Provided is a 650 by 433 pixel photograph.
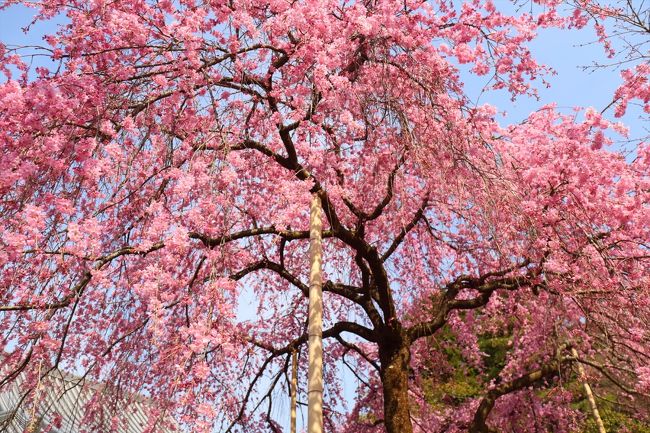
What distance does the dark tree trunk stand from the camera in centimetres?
583

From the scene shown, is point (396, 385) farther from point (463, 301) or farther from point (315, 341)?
point (315, 341)

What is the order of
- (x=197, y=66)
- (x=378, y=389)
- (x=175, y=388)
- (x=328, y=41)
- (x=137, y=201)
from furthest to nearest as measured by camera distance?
(x=378, y=389), (x=137, y=201), (x=328, y=41), (x=197, y=66), (x=175, y=388)

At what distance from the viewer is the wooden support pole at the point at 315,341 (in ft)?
11.9

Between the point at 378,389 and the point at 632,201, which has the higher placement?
the point at 632,201

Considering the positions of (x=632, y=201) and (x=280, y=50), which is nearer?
(x=280, y=50)

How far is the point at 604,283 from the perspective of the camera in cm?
531

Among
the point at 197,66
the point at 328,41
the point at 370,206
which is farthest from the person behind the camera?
the point at 370,206

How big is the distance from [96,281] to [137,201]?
1.04 meters

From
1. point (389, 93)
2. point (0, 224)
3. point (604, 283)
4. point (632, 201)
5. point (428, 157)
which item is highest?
point (632, 201)

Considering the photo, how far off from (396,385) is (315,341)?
102 inches

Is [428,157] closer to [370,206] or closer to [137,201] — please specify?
[370,206]

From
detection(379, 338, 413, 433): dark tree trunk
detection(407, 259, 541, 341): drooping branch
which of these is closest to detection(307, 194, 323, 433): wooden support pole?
detection(379, 338, 413, 433): dark tree trunk

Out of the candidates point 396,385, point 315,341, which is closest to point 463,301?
point 396,385

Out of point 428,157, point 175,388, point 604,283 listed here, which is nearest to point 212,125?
point 428,157
